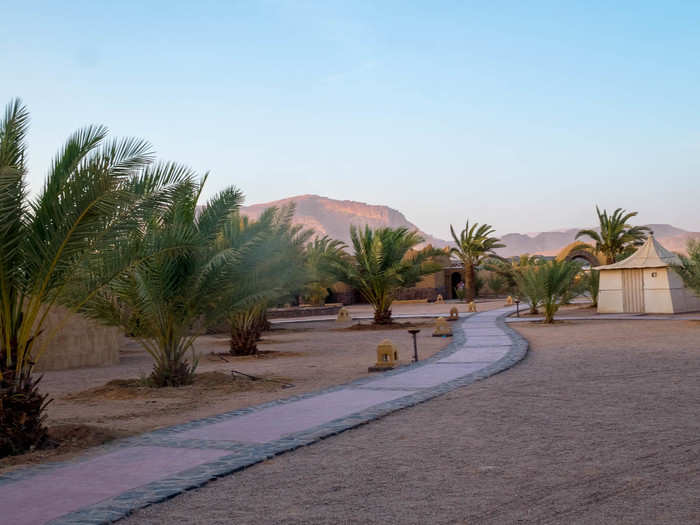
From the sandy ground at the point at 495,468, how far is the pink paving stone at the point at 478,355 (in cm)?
357

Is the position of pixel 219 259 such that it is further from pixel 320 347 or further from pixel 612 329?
pixel 612 329

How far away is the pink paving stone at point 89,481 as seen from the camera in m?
4.55

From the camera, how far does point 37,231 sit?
6.61 meters

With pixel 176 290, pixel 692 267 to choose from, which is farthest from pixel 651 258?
pixel 176 290

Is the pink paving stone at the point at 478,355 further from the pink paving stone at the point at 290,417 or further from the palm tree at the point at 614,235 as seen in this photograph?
the palm tree at the point at 614,235

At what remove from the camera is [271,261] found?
16797 mm

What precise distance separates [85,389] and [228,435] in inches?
233

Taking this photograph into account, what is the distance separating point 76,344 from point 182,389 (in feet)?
19.9

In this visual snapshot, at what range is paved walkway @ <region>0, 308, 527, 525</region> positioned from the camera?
4.66 m

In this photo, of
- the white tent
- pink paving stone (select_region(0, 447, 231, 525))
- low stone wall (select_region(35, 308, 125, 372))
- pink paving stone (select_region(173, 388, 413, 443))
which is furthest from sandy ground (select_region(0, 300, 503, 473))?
the white tent

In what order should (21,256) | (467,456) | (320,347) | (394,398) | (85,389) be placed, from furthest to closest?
(320,347)
(85,389)
(394,398)
(21,256)
(467,456)

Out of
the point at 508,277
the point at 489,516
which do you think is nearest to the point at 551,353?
the point at 489,516

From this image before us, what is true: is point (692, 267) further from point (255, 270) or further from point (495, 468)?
point (495, 468)

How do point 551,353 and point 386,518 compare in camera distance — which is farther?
point 551,353
